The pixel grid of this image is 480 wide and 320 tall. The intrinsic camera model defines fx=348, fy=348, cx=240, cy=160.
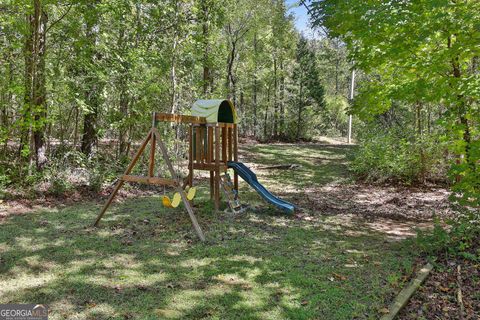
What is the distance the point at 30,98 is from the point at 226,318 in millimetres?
6693

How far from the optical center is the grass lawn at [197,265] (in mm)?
3559

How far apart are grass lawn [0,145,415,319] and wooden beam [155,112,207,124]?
1.87m

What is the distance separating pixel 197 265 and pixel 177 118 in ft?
9.59

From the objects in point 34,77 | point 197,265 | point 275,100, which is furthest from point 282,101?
point 197,265

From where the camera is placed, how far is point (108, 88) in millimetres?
8875

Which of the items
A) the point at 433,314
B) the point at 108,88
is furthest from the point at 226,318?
the point at 108,88

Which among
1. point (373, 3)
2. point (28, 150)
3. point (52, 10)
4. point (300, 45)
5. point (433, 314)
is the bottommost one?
point (433, 314)

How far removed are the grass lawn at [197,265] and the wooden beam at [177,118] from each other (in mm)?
1867

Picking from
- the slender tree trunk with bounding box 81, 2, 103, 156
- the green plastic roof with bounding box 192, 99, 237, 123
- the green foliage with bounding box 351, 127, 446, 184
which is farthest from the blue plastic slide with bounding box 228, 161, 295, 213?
the green foliage with bounding box 351, 127, 446, 184

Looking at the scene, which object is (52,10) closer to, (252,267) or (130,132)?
(130,132)

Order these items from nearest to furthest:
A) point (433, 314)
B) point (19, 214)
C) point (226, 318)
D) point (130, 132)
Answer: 1. point (226, 318)
2. point (433, 314)
3. point (19, 214)
4. point (130, 132)

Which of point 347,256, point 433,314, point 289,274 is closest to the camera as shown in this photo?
point 433,314

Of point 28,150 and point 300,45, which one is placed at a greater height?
point 300,45

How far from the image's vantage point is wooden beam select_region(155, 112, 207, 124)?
6.25 m
